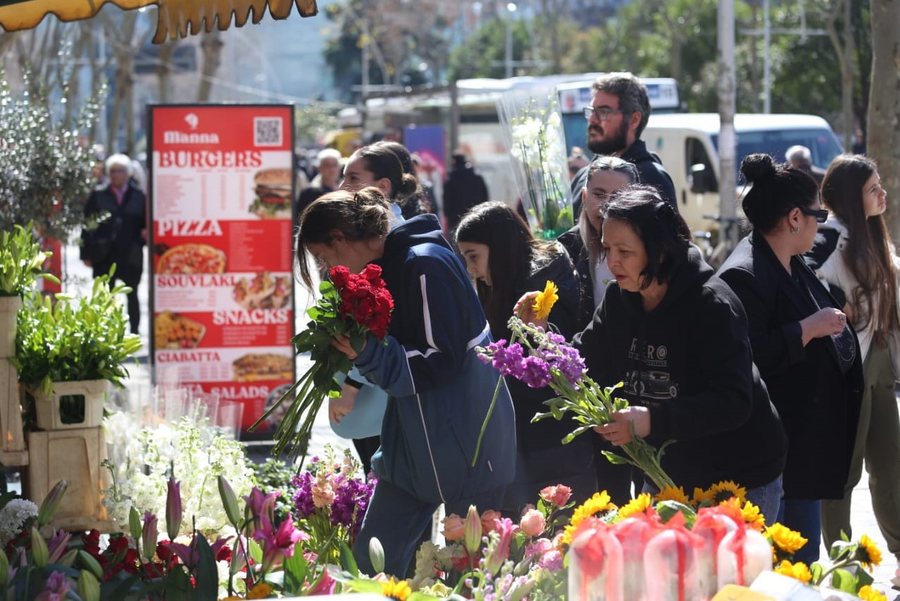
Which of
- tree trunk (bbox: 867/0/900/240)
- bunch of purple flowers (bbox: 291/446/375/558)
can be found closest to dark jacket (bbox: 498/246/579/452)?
bunch of purple flowers (bbox: 291/446/375/558)

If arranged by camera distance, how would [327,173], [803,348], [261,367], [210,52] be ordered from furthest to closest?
[210,52], [327,173], [261,367], [803,348]

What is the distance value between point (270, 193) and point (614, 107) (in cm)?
332

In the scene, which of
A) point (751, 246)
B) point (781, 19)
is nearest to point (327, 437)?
point (751, 246)

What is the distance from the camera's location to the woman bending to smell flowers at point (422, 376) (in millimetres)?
3938

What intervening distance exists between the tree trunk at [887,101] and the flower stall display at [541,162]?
488 centimetres

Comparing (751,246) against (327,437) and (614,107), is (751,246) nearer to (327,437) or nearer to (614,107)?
(614,107)

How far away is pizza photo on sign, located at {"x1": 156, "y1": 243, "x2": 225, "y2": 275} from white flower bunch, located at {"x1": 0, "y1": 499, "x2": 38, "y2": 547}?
13.9 ft

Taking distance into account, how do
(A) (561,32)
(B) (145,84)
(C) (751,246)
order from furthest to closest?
1. (B) (145,84)
2. (A) (561,32)
3. (C) (751,246)

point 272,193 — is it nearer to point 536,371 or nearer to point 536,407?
point 536,407

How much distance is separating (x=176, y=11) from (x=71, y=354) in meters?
2.73

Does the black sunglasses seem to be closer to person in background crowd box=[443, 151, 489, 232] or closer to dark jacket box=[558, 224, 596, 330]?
dark jacket box=[558, 224, 596, 330]

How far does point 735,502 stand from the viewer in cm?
252

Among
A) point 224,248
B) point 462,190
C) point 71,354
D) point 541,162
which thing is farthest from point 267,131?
point 462,190

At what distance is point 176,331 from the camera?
8.77 m
